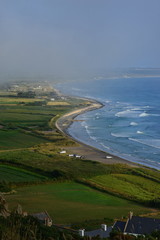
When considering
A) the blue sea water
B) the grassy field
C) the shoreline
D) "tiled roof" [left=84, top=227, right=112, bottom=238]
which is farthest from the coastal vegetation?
the blue sea water

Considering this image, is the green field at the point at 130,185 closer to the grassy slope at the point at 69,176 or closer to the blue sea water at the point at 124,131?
the grassy slope at the point at 69,176

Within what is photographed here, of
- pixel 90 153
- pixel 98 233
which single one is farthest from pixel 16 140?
pixel 98 233

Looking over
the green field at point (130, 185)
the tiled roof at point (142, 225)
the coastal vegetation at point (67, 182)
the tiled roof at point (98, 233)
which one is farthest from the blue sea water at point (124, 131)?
the tiled roof at point (98, 233)

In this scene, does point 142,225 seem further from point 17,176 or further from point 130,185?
point 17,176

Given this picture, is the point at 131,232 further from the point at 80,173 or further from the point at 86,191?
the point at 80,173

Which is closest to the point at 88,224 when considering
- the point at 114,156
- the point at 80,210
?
the point at 80,210

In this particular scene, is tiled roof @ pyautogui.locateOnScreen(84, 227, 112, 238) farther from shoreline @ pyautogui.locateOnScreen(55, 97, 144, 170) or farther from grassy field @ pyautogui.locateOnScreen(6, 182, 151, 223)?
shoreline @ pyautogui.locateOnScreen(55, 97, 144, 170)
